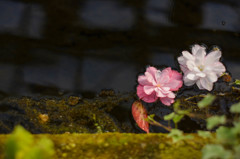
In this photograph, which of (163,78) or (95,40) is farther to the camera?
(95,40)

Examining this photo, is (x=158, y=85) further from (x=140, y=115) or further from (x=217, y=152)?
(x=217, y=152)

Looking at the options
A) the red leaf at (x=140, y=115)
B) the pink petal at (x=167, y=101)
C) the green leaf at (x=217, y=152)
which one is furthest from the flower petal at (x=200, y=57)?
the green leaf at (x=217, y=152)

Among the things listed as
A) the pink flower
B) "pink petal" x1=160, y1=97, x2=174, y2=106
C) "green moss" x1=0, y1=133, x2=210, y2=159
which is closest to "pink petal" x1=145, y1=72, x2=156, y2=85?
the pink flower

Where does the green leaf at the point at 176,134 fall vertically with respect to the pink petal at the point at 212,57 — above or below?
below

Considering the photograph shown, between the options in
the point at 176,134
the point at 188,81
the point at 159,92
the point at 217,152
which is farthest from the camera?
the point at 188,81

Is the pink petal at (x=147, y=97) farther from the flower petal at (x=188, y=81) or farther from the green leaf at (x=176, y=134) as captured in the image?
the green leaf at (x=176, y=134)

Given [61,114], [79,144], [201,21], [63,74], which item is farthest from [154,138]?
[201,21]

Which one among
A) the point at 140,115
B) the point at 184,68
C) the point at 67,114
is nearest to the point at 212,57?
the point at 184,68
